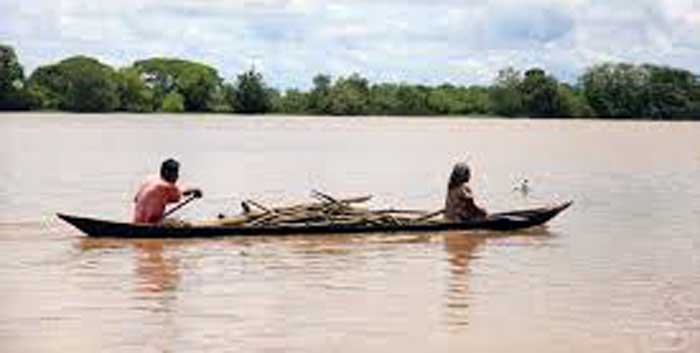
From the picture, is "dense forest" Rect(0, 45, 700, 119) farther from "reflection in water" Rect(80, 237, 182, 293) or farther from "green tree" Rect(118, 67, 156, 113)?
"reflection in water" Rect(80, 237, 182, 293)

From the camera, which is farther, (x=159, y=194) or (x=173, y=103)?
(x=173, y=103)

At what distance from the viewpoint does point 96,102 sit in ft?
367

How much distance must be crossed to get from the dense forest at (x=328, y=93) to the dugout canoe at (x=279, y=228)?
8300 cm

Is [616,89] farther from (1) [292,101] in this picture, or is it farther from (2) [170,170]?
(2) [170,170]

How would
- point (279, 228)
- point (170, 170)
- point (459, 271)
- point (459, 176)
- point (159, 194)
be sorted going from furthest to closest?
point (459, 176)
point (279, 228)
point (159, 194)
point (170, 170)
point (459, 271)

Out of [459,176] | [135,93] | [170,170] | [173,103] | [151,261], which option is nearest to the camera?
[151,261]

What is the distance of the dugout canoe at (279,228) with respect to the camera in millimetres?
16984

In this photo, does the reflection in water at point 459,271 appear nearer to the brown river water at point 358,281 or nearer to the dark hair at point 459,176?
the brown river water at point 358,281

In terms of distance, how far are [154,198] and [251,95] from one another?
90664 millimetres

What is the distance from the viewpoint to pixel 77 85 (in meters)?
108

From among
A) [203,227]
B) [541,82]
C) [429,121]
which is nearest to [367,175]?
[203,227]

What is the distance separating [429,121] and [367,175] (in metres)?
90.1

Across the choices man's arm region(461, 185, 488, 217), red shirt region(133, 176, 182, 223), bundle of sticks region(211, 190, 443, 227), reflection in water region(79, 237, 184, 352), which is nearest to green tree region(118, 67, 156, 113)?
bundle of sticks region(211, 190, 443, 227)

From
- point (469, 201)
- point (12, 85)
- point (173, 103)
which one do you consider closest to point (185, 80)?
point (173, 103)
